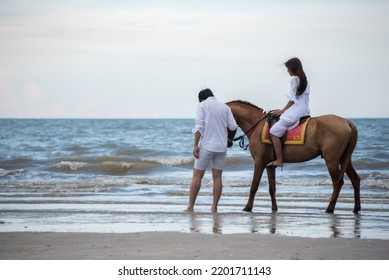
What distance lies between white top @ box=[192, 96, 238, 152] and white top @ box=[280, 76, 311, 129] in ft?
3.50

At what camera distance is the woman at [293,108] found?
36.5 feet

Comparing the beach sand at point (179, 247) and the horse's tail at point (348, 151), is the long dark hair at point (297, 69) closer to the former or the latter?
the horse's tail at point (348, 151)

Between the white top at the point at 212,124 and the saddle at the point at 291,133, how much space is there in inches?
37.9

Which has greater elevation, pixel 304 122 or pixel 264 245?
pixel 304 122

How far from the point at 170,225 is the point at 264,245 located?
79.5 inches

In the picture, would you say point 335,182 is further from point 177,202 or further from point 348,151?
point 177,202

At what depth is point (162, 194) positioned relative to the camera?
1455cm

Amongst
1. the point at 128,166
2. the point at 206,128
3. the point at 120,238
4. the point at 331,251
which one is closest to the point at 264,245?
the point at 331,251

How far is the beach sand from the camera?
7.22 m

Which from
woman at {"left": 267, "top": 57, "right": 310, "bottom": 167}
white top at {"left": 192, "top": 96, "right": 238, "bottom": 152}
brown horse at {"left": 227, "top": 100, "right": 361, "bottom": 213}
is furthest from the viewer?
brown horse at {"left": 227, "top": 100, "right": 361, "bottom": 213}

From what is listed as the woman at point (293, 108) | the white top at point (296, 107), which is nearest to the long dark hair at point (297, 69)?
the woman at point (293, 108)

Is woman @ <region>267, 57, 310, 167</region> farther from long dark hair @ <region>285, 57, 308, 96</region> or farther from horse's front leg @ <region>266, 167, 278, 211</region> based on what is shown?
horse's front leg @ <region>266, 167, 278, 211</region>

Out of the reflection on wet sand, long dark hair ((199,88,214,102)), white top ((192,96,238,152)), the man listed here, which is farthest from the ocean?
long dark hair ((199,88,214,102))
